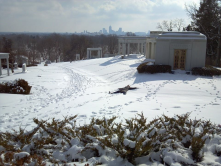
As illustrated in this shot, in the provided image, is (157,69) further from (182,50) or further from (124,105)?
(124,105)

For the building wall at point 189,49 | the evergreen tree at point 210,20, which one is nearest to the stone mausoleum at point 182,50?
the building wall at point 189,49

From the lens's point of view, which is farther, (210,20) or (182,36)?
(210,20)

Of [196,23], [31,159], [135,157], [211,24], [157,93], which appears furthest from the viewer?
[196,23]

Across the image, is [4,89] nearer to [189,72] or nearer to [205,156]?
[205,156]

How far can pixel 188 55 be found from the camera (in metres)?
17.4

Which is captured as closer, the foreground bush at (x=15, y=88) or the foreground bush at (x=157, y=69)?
the foreground bush at (x=15, y=88)

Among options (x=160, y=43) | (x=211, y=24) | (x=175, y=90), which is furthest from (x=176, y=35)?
(x=211, y=24)

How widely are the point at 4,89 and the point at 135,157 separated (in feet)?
33.8

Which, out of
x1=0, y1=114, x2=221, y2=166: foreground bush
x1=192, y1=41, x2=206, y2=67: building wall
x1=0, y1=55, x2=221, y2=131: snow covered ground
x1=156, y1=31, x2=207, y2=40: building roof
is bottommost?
x1=0, y1=55, x2=221, y2=131: snow covered ground

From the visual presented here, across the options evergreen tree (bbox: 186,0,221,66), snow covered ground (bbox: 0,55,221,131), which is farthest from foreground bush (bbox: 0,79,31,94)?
evergreen tree (bbox: 186,0,221,66)

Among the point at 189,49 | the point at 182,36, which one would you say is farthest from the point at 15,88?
the point at 189,49

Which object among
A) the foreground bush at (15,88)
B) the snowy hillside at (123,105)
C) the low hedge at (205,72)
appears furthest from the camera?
the low hedge at (205,72)

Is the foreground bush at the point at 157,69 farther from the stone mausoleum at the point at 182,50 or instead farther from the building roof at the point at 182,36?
the building roof at the point at 182,36

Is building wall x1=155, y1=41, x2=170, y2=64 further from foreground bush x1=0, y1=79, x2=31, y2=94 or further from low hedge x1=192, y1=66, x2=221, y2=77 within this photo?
foreground bush x1=0, y1=79, x2=31, y2=94
